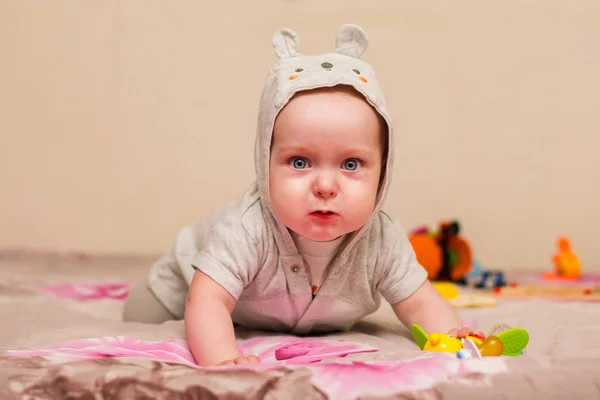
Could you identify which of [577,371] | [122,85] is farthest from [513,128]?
[577,371]

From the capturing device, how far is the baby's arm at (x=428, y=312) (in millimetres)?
1018

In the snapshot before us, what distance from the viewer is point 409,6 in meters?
2.19

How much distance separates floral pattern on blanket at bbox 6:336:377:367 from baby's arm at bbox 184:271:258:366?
1.0 inches

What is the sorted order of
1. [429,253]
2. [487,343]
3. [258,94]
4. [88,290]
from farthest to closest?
[258,94]
[429,253]
[88,290]
[487,343]

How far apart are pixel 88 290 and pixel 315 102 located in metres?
0.83

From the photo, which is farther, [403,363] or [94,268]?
[94,268]

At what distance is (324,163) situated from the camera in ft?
2.92

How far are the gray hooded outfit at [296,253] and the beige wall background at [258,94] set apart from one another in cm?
115

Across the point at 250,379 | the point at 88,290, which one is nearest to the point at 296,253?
the point at 250,379

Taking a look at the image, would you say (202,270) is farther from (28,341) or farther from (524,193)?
(524,193)

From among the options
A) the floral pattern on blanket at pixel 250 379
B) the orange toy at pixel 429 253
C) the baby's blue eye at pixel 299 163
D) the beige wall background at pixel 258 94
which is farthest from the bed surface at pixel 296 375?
the beige wall background at pixel 258 94

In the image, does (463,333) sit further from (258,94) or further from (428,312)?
(258,94)

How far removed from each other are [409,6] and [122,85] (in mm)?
980

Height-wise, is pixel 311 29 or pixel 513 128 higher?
pixel 311 29
